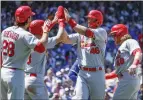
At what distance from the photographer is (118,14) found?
2209 centimetres

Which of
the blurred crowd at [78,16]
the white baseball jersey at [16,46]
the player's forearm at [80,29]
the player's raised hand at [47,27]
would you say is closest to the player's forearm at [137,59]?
the player's forearm at [80,29]

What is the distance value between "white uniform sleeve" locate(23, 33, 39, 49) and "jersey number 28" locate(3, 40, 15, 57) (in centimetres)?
21

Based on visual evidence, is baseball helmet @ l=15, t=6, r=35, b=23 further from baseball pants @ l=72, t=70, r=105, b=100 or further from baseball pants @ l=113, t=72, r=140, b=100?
baseball pants @ l=113, t=72, r=140, b=100

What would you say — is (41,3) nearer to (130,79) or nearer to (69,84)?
(69,84)

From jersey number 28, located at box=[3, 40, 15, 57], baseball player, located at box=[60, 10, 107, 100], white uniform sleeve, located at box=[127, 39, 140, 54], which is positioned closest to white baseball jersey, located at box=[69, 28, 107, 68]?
baseball player, located at box=[60, 10, 107, 100]

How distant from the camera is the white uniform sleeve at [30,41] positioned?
736cm

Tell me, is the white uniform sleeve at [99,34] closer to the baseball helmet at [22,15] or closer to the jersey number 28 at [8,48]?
the baseball helmet at [22,15]

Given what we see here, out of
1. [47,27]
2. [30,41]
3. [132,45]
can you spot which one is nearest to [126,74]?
[132,45]

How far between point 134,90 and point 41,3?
13413mm

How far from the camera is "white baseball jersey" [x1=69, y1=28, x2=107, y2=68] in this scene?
27.7 ft

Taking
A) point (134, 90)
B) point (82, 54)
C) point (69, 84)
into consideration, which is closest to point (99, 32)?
point (82, 54)

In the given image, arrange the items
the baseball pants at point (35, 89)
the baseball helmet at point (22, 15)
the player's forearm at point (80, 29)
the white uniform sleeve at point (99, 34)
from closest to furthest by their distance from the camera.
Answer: the baseball helmet at point (22, 15), the player's forearm at point (80, 29), the white uniform sleeve at point (99, 34), the baseball pants at point (35, 89)

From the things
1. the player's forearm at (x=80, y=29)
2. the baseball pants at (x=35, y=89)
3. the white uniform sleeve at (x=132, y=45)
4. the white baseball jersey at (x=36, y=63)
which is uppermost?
the player's forearm at (x=80, y=29)

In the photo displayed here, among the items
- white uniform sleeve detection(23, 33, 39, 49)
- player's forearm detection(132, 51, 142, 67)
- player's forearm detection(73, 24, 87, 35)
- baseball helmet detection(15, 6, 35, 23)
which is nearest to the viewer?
white uniform sleeve detection(23, 33, 39, 49)
